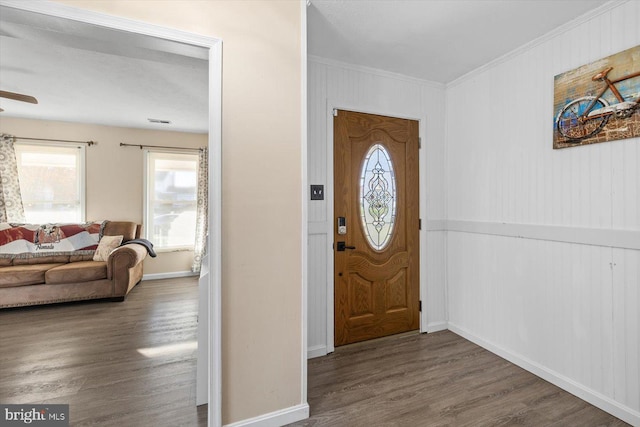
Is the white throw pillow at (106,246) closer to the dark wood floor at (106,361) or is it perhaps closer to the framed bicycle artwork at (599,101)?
the dark wood floor at (106,361)

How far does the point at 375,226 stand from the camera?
9.30ft

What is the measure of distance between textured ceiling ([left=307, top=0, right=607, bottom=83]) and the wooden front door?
1.73 feet

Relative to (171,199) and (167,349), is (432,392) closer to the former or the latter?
(167,349)

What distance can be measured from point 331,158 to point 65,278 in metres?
3.81

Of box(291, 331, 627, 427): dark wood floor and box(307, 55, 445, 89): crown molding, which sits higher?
box(307, 55, 445, 89): crown molding

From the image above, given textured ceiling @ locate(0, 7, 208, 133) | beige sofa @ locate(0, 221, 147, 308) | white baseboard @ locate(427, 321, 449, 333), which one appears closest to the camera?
textured ceiling @ locate(0, 7, 208, 133)

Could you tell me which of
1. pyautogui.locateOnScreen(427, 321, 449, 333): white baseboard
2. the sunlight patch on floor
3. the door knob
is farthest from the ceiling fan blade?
pyautogui.locateOnScreen(427, 321, 449, 333): white baseboard

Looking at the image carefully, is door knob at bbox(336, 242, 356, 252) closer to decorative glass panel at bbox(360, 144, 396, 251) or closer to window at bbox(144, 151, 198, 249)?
decorative glass panel at bbox(360, 144, 396, 251)

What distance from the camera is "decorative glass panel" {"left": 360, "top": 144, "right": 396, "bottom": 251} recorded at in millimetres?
2793

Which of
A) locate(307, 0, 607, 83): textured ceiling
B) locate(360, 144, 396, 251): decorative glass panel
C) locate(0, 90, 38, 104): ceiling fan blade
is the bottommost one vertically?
locate(360, 144, 396, 251): decorative glass panel

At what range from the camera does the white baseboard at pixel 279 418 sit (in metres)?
1.70

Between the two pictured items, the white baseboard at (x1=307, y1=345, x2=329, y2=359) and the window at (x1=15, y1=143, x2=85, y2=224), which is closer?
the white baseboard at (x1=307, y1=345, x2=329, y2=359)

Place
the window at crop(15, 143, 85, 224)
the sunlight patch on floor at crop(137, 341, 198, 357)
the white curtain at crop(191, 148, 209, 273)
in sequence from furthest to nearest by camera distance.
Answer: the white curtain at crop(191, 148, 209, 273), the window at crop(15, 143, 85, 224), the sunlight patch on floor at crop(137, 341, 198, 357)

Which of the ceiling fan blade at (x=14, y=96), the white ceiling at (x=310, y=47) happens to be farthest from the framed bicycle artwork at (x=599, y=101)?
the ceiling fan blade at (x=14, y=96)
